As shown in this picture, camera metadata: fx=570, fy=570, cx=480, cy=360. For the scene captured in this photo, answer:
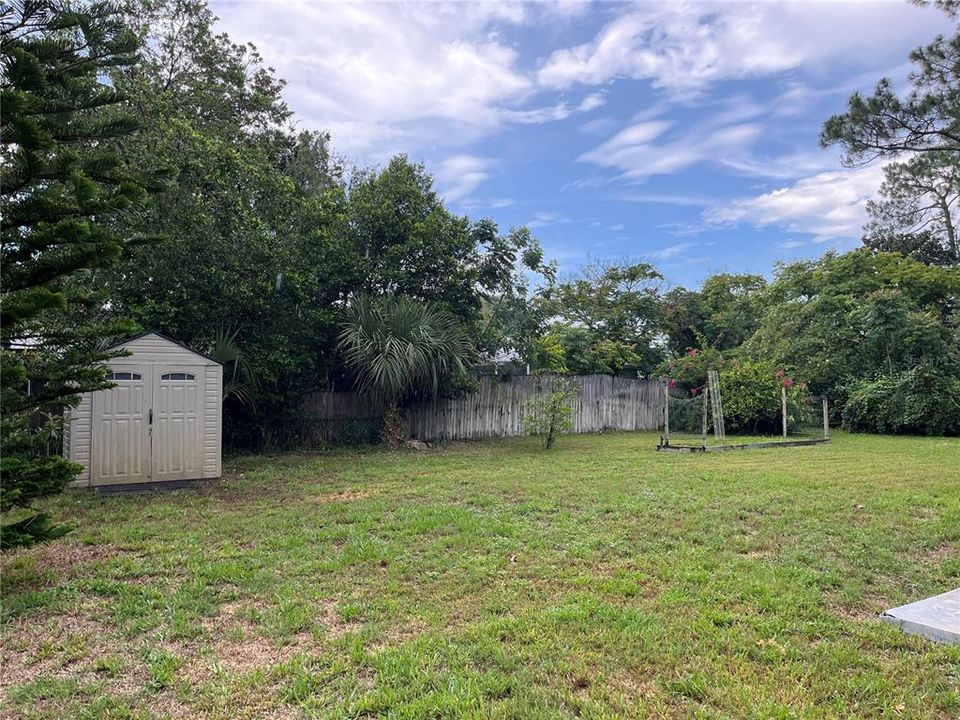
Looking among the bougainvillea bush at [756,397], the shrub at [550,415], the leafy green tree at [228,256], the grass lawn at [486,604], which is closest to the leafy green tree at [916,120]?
the grass lawn at [486,604]

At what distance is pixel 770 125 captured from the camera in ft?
31.3

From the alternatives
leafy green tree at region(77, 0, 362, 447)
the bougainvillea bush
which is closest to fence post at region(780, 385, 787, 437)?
the bougainvillea bush

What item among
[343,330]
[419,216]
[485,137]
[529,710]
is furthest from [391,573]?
[485,137]

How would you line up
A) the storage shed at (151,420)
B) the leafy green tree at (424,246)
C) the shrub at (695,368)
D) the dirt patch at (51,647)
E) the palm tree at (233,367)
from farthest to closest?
the shrub at (695,368) < the leafy green tree at (424,246) < the palm tree at (233,367) < the storage shed at (151,420) < the dirt patch at (51,647)

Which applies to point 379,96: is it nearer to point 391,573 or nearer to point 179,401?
point 179,401

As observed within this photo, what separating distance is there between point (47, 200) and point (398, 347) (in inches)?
249

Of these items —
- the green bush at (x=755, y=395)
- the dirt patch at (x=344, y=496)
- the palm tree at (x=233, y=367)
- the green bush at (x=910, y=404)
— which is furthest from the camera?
the green bush at (x=755, y=395)

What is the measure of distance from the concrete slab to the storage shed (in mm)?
6992

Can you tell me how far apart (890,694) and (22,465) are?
4513mm

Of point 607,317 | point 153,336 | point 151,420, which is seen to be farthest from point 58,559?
point 607,317

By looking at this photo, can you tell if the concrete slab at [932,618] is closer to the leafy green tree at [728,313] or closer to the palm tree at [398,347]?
the palm tree at [398,347]

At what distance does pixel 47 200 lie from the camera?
325 centimetres

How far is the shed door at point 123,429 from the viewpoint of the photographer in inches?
256

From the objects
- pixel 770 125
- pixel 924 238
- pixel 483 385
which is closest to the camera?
pixel 770 125
